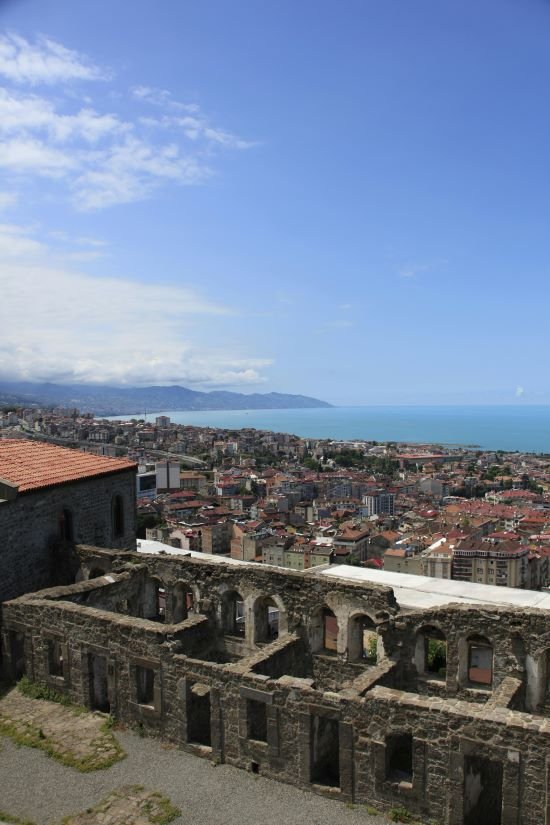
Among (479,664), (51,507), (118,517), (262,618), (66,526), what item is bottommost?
(479,664)

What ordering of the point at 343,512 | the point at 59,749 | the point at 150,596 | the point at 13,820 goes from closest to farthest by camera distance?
the point at 13,820 → the point at 59,749 → the point at 150,596 → the point at 343,512

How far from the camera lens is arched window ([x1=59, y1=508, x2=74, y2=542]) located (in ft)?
66.3

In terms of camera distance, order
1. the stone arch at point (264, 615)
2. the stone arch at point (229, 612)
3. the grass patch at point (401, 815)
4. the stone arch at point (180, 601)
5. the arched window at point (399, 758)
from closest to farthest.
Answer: the grass patch at point (401, 815) → the arched window at point (399, 758) → the stone arch at point (264, 615) → the stone arch at point (229, 612) → the stone arch at point (180, 601)

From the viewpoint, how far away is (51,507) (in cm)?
1967

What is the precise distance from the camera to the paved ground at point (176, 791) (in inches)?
432

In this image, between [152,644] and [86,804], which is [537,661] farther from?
[86,804]

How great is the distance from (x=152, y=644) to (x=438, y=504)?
12421 cm

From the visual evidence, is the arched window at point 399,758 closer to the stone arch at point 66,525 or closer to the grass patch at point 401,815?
the grass patch at point 401,815

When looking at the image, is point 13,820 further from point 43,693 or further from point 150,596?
point 150,596

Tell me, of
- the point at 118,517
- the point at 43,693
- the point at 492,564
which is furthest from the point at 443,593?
the point at 492,564

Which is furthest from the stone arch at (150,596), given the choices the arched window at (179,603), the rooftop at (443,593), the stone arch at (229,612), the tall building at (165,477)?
the tall building at (165,477)

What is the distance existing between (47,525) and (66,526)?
108cm

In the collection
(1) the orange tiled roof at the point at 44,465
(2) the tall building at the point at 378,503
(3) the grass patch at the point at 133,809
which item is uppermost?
(1) the orange tiled roof at the point at 44,465

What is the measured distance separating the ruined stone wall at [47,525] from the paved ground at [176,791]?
608cm
